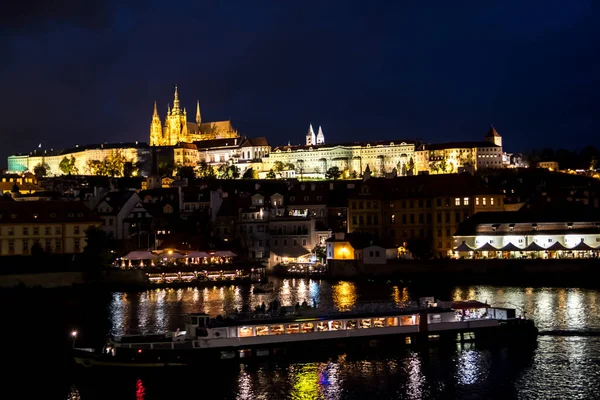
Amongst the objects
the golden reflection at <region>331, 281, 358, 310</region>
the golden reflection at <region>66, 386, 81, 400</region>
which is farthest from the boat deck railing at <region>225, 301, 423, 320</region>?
the golden reflection at <region>66, 386, 81, 400</region>

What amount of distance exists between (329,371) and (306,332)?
134 inches

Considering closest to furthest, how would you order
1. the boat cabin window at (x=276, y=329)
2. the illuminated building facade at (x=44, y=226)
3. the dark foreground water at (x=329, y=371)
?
the dark foreground water at (x=329, y=371) < the boat cabin window at (x=276, y=329) < the illuminated building facade at (x=44, y=226)

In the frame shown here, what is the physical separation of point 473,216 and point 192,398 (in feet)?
146

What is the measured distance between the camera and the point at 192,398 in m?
29.1

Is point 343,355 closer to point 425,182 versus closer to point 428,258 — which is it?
point 428,258

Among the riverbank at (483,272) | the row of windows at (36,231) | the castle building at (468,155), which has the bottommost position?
the riverbank at (483,272)

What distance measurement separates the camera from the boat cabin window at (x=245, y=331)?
1371 inches

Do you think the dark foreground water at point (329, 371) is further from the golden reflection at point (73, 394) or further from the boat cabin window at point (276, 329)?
the boat cabin window at point (276, 329)

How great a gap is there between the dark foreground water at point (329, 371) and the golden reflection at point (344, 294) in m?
6.79

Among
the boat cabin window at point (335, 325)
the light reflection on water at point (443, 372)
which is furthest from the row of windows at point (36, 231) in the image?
the boat cabin window at point (335, 325)

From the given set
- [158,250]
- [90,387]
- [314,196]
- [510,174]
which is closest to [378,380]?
[90,387]

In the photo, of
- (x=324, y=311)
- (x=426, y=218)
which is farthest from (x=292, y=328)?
(x=426, y=218)

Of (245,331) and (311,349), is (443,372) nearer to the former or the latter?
(311,349)

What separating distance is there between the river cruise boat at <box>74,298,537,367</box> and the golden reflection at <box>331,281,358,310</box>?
7.57 m
